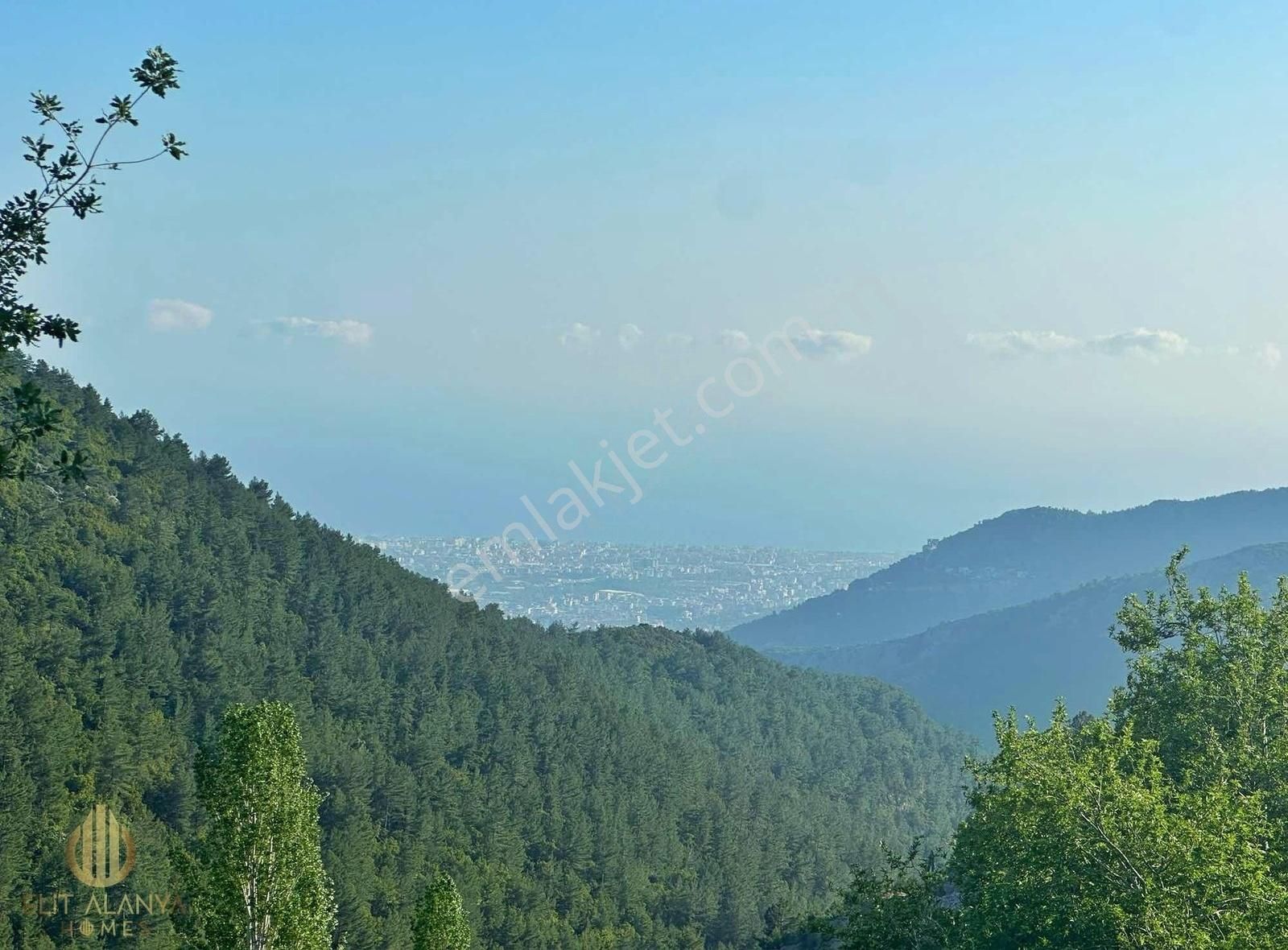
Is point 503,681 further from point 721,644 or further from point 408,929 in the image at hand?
point 721,644

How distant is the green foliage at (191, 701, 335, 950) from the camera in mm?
22312

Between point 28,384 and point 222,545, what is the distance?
8745cm

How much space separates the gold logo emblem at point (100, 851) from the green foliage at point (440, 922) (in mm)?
29061

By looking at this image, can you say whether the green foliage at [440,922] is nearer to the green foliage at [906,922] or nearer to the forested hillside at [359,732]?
the green foliage at [906,922]

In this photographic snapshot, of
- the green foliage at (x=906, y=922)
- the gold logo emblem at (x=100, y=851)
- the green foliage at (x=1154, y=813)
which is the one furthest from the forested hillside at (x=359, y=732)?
the green foliage at (x=1154, y=813)

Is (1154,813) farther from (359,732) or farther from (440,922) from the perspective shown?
(359,732)

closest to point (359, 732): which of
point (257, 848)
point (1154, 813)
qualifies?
point (257, 848)

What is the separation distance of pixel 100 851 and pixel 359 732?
3071 centimetres

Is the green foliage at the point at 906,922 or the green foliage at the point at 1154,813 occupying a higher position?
the green foliage at the point at 1154,813

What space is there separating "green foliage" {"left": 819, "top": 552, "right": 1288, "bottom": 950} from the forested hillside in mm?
36644

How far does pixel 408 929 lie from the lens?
6366 centimetres

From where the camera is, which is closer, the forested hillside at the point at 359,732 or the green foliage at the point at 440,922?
the green foliage at the point at 440,922

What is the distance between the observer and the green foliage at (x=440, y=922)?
2864cm

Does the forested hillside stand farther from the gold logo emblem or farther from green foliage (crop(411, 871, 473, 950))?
green foliage (crop(411, 871, 473, 950))
